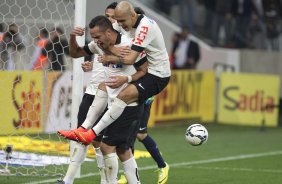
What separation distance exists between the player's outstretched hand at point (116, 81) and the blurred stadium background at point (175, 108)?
1856 mm

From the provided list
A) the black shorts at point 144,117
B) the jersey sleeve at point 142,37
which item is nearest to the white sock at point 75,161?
the black shorts at point 144,117

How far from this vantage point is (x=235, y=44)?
2462 centimetres

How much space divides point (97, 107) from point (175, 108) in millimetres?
10057

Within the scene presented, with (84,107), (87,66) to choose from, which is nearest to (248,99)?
(84,107)

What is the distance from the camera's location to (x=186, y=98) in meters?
20.5

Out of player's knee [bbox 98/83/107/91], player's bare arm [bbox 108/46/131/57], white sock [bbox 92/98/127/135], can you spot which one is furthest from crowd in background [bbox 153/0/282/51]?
white sock [bbox 92/98/127/135]

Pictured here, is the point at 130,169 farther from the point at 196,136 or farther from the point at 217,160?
the point at 217,160

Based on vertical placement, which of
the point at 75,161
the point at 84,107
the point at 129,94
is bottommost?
the point at 75,161

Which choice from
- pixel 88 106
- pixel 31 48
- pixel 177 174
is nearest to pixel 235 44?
pixel 31 48

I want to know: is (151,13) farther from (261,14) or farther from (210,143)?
(210,143)

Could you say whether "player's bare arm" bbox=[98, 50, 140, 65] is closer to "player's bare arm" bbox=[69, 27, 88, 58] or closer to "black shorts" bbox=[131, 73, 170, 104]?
"black shorts" bbox=[131, 73, 170, 104]

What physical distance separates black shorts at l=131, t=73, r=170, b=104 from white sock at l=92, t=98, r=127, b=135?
22cm

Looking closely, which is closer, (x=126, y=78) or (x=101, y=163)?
(x=126, y=78)

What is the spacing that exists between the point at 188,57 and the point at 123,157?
43.0 ft
